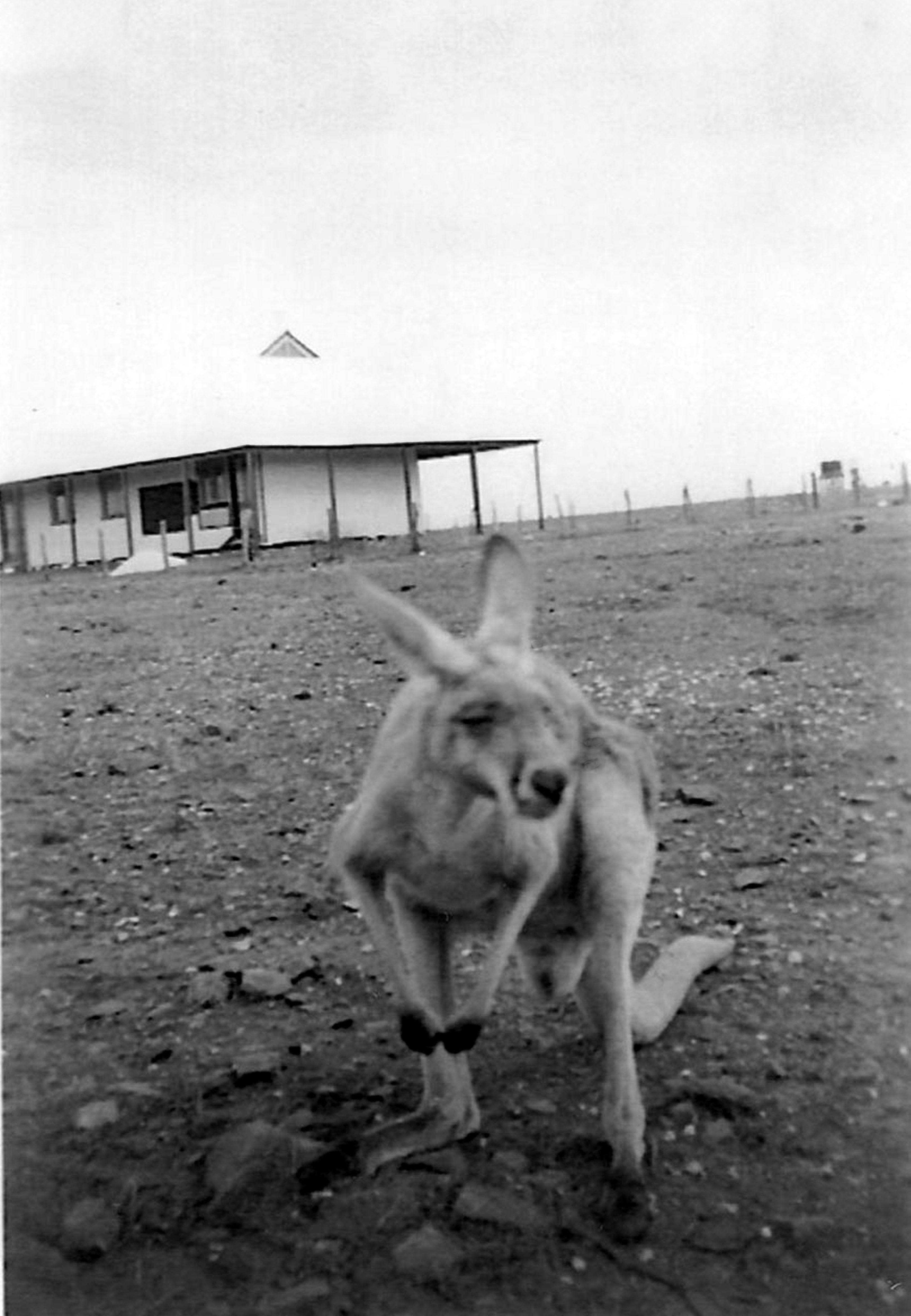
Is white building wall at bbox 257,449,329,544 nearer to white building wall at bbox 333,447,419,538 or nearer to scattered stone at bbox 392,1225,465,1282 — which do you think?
white building wall at bbox 333,447,419,538

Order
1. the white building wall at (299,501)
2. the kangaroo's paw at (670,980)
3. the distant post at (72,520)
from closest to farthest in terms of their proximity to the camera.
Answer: the kangaroo's paw at (670,980)
the white building wall at (299,501)
the distant post at (72,520)

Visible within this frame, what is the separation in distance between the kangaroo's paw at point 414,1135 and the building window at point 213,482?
10.8 feet

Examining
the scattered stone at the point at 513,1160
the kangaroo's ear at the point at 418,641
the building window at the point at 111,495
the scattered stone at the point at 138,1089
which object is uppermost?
the building window at the point at 111,495

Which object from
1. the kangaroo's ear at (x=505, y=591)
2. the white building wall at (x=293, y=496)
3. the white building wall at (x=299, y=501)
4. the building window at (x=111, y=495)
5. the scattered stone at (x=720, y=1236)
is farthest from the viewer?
the building window at (x=111, y=495)

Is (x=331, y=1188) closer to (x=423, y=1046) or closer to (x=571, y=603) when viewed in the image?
(x=423, y=1046)

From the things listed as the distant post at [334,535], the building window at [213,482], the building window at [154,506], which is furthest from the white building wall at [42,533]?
the building window at [154,506]

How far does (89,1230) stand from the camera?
→ 1.47 m

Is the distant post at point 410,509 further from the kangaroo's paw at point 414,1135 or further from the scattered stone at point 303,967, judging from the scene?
the kangaroo's paw at point 414,1135

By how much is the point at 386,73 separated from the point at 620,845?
4.14ft

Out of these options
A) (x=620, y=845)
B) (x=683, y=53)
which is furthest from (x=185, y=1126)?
(x=683, y=53)

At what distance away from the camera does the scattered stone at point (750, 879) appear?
79.7 inches

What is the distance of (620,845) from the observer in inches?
64.8

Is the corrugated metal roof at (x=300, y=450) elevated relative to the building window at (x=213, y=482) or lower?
lower

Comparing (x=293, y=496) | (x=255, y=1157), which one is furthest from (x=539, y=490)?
(x=293, y=496)
